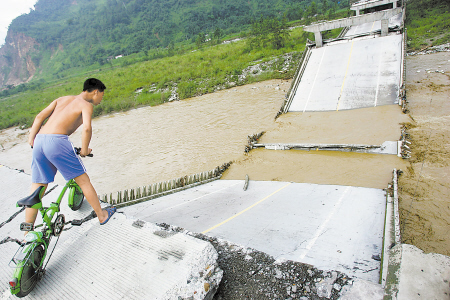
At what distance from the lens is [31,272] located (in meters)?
2.34

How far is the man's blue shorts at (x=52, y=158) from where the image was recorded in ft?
8.63

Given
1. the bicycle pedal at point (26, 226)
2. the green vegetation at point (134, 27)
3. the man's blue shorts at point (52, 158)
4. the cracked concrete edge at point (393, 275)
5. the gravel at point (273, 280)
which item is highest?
the green vegetation at point (134, 27)

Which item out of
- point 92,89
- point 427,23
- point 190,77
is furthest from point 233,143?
point 427,23

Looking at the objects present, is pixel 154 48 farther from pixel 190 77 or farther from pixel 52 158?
pixel 52 158

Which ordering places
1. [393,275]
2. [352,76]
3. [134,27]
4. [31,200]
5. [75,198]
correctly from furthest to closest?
[134,27] → [352,76] → [75,198] → [31,200] → [393,275]

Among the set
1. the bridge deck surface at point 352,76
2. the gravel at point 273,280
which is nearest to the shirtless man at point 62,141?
the gravel at point 273,280

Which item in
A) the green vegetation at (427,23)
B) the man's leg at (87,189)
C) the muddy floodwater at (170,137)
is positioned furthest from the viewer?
the green vegetation at (427,23)

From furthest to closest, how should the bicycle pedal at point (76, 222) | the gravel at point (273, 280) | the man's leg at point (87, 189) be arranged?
the bicycle pedal at point (76, 222)
the man's leg at point (87, 189)
the gravel at point (273, 280)

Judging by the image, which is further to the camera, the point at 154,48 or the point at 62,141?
the point at 154,48

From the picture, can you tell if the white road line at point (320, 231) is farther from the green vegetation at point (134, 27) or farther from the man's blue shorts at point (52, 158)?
the green vegetation at point (134, 27)

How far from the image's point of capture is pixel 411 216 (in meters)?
4.49

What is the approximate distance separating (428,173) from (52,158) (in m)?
7.40

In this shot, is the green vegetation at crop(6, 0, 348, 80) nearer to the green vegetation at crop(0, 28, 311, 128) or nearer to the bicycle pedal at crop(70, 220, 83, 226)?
the green vegetation at crop(0, 28, 311, 128)

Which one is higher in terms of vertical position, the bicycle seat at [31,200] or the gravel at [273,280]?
the bicycle seat at [31,200]
